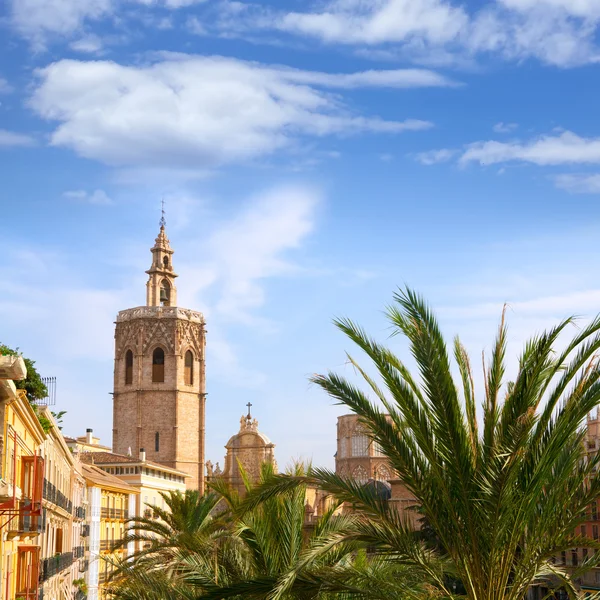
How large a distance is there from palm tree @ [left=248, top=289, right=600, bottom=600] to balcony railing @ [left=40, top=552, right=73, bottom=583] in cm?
1883

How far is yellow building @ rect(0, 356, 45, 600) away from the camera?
54.0 ft

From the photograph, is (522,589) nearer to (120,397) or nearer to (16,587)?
(16,587)

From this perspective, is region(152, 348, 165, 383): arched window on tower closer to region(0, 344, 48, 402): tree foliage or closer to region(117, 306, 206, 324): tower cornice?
region(117, 306, 206, 324): tower cornice

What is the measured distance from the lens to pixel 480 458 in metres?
9.82

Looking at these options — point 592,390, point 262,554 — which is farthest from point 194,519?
point 592,390

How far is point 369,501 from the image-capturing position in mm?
10328

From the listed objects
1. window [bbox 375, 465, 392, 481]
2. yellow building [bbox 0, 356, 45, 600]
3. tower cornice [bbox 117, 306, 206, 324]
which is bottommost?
yellow building [bbox 0, 356, 45, 600]

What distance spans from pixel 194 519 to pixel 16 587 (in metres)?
4.51

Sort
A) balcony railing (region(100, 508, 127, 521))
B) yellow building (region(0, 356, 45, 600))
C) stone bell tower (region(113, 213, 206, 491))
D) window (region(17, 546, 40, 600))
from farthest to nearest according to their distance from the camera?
stone bell tower (region(113, 213, 206, 491)), balcony railing (region(100, 508, 127, 521)), window (region(17, 546, 40, 600)), yellow building (region(0, 356, 45, 600))

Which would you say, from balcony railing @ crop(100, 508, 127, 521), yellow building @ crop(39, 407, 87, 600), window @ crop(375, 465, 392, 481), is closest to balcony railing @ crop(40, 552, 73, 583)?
yellow building @ crop(39, 407, 87, 600)

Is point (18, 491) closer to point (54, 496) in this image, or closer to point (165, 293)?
point (54, 496)

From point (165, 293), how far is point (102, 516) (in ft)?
125

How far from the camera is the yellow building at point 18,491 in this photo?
16453mm

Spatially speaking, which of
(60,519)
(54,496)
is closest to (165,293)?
(60,519)
